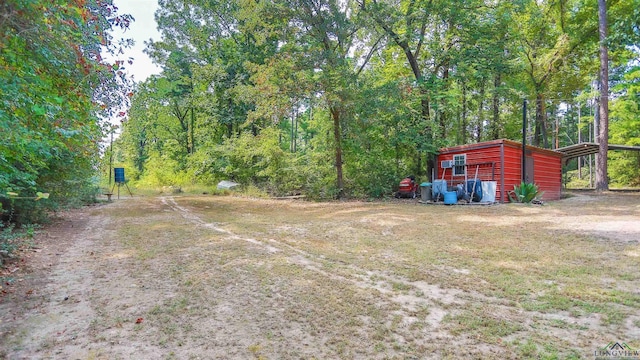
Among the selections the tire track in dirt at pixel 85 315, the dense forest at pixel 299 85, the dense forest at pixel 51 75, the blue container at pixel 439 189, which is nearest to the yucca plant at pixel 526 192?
the blue container at pixel 439 189

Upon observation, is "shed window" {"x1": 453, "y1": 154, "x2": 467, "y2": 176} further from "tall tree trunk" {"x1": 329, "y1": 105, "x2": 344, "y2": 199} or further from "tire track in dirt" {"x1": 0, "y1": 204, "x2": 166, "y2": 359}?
"tire track in dirt" {"x1": 0, "y1": 204, "x2": 166, "y2": 359}

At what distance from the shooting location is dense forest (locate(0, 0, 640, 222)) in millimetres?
3371

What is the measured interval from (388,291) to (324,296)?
66 cm

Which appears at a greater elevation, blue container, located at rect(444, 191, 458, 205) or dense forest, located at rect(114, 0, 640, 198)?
dense forest, located at rect(114, 0, 640, 198)

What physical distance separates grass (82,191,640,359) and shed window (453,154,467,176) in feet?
23.1

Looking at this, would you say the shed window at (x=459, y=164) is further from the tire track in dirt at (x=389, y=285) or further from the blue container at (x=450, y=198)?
the tire track in dirt at (x=389, y=285)

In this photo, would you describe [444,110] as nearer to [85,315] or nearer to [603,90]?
[603,90]

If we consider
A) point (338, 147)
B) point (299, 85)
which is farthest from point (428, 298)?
point (338, 147)

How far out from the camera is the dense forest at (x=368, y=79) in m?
12.0

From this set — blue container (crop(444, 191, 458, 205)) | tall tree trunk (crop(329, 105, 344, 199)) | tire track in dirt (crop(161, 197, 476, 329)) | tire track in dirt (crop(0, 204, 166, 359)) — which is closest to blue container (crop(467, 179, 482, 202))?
blue container (crop(444, 191, 458, 205))

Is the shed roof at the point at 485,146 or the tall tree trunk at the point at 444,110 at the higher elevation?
the tall tree trunk at the point at 444,110
